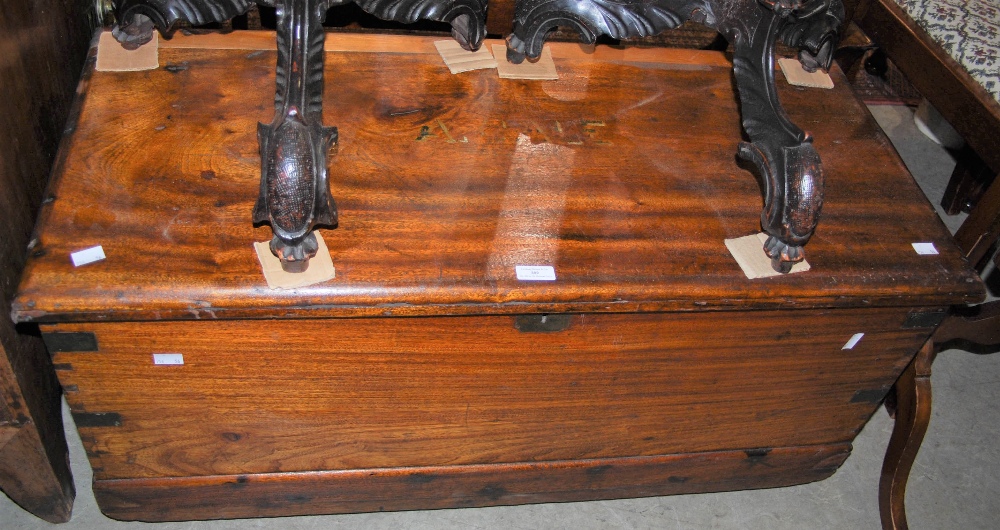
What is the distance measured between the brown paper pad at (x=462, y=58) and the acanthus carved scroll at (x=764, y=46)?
0.04 metres

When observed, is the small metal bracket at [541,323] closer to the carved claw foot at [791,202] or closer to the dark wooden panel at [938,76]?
the carved claw foot at [791,202]

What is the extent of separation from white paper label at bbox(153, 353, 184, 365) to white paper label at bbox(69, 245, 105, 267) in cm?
14

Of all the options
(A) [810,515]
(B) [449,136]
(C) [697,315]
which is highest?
(B) [449,136]

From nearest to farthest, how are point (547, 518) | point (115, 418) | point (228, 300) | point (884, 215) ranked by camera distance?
1. point (228, 300)
2. point (115, 418)
3. point (884, 215)
4. point (547, 518)

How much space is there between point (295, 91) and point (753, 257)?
625 mm

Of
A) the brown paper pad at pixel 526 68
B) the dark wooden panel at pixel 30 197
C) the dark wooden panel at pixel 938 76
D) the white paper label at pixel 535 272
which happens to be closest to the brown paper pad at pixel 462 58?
the brown paper pad at pixel 526 68

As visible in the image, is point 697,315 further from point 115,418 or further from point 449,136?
point 115,418

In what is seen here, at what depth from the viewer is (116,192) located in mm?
1104

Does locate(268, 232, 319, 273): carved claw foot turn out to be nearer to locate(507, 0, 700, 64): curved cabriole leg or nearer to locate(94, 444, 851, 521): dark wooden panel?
locate(94, 444, 851, 521): dark wooden panel

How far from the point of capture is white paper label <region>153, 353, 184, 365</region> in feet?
3.56

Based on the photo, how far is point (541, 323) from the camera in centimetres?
113

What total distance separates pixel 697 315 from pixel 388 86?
57 centimetres

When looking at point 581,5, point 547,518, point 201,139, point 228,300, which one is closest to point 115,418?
point 228,300

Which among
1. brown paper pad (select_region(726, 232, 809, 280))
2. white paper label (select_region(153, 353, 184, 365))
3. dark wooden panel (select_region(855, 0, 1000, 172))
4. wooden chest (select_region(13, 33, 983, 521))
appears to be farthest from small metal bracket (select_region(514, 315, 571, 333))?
dark wooden panel (select_region(855, 0, 1000, 172))
